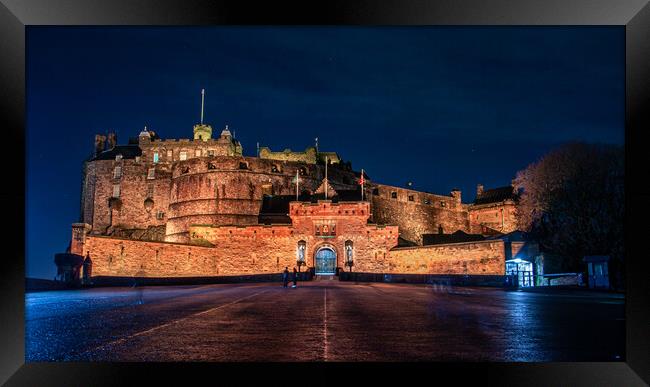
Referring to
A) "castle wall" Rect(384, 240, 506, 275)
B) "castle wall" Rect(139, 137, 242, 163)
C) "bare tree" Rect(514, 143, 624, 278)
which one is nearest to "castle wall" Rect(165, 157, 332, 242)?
"castle wall" Rect(139, 137, 242, 163)

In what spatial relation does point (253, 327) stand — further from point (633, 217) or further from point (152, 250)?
point (152, 250)

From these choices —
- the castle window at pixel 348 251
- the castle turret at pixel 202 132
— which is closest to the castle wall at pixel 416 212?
the castle window at pixel 348 251

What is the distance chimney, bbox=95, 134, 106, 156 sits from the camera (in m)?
58.1

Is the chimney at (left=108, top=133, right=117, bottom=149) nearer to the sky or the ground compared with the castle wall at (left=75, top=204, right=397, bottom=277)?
nearer to the sky

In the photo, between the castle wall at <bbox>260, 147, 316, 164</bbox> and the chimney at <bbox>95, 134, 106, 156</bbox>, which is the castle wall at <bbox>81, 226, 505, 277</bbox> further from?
the chimney at <bbox>95, 134, 106, 156</bbox>

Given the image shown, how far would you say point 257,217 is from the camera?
159 ft

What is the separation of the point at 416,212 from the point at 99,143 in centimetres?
3123

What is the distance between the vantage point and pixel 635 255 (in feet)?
25.7

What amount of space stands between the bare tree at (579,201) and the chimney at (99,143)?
4266 cm

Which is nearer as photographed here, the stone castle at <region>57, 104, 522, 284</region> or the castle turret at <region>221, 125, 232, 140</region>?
the stone castle at <region>57, 104, 522, 284</region>

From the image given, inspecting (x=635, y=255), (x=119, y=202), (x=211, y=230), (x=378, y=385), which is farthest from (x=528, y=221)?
(x=119, y=202)

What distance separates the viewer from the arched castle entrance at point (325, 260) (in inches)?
1554

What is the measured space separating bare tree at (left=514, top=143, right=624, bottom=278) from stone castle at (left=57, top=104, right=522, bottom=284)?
3.63 m

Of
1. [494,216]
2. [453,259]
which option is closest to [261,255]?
[453,259]
